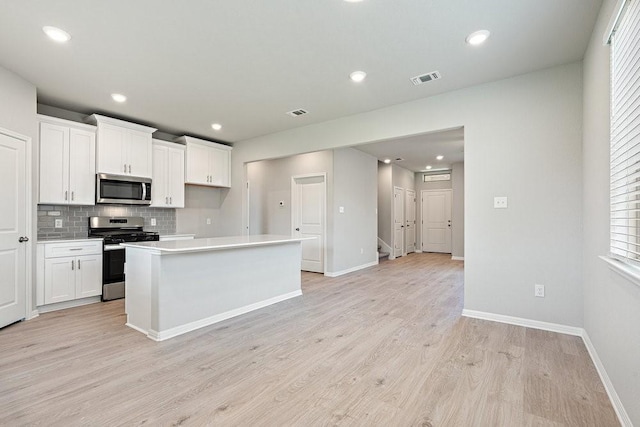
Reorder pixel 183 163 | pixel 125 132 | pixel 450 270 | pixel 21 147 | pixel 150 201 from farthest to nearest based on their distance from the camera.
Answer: pixel 450 270
pixel 183 163
pixel 150 201
pixel 125 132
pixel 21 147

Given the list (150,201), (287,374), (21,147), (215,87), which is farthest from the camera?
(150,201)

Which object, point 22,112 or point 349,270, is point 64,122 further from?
point 349,270

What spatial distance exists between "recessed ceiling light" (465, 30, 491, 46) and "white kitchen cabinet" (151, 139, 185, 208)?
4678 mm

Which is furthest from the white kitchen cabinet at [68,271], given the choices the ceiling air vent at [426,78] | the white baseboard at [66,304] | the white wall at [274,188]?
the ceiling air vent at [426,78]

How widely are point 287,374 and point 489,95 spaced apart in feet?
11.4

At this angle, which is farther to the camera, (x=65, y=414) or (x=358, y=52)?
(x=358, y=52)

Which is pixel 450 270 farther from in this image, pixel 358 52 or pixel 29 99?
pixel 29 99

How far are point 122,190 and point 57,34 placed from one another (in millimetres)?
2494

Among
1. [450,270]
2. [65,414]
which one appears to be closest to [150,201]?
[65,414]

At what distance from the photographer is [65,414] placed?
5.88ft

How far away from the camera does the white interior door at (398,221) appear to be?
8.61 metres

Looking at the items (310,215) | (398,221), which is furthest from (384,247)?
(310,215)

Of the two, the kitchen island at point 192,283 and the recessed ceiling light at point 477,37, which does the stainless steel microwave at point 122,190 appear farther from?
the recessed ceiling light at point 477,37

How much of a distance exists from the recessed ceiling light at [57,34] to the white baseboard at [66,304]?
3020mm
